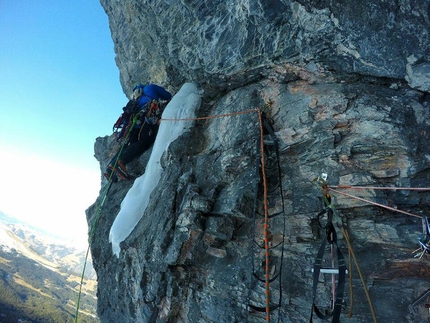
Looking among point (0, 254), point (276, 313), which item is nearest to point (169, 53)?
point (276, 313)

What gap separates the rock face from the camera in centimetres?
379

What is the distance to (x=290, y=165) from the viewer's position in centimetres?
484

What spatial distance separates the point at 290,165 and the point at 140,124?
5.57 metres

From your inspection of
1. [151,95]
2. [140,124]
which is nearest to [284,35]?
[151,95]

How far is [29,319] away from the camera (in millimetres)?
61031

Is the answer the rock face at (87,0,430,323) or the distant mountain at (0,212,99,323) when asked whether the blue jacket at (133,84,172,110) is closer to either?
the rock face at (87,0,430,323)

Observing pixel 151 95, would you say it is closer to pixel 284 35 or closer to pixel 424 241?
pixel 284 35

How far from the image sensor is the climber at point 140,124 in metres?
8.47

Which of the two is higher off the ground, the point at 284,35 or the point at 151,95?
the point at 284,35

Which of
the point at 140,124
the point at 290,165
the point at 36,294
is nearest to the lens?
the point at 290,165

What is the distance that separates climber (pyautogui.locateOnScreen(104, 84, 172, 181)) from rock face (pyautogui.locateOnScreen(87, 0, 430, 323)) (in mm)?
2245

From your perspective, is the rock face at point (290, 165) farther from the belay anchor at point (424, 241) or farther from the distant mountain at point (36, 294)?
the distant mountain at point (36, 294)

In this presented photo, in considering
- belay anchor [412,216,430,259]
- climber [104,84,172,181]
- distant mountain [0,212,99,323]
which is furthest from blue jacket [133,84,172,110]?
distant mountain [0,212,99,323]

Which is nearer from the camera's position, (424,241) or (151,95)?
(424,241)
